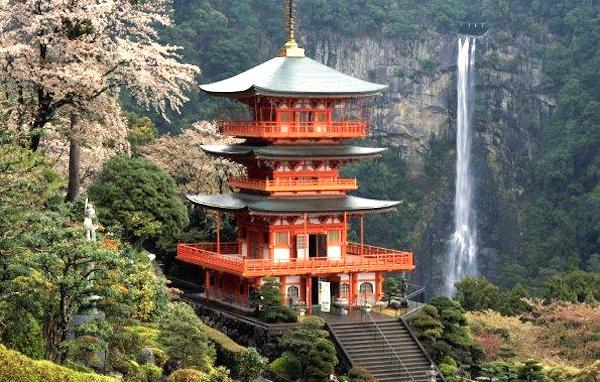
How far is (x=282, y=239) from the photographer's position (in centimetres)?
4416

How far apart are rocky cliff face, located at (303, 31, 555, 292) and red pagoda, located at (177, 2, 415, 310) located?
61.9m

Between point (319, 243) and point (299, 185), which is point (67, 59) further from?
point (319, 243)

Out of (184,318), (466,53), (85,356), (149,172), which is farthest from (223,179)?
(466,53)

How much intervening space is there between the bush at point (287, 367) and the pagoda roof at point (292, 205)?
5.80m

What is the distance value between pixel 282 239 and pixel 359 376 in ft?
25.9

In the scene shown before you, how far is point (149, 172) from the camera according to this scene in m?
45.1

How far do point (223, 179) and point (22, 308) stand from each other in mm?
32251

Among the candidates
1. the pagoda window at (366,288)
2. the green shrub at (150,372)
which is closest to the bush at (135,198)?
the pagoda window at (366,288)

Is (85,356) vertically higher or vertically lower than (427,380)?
higher

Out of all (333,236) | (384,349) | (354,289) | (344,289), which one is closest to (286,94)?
(333,236)

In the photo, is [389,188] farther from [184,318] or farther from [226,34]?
[184,318]

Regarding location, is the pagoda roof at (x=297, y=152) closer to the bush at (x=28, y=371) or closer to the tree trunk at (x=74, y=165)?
the tree trunk at (x=74, y=165)

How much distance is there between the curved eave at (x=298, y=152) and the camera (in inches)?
1725

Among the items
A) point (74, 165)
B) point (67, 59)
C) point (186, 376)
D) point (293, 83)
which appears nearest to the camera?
point (186, 376)
